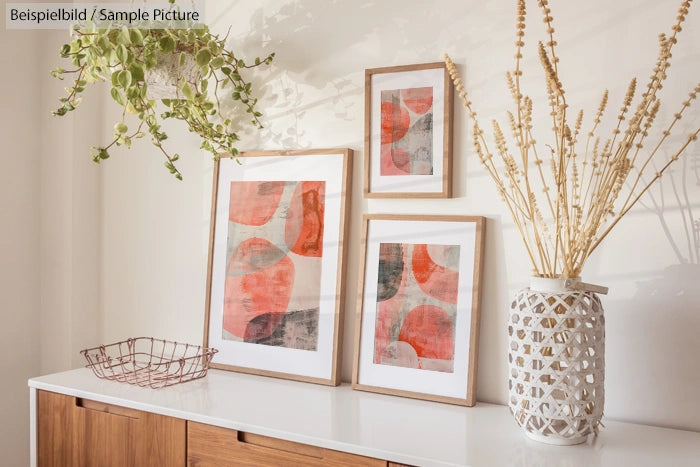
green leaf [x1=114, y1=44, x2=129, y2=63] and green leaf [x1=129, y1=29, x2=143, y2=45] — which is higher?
green leaf [x1=129, y1=29, x2=143, y2=45]

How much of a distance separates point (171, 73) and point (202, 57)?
0.10m

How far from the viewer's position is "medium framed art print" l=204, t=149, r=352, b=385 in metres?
1.94

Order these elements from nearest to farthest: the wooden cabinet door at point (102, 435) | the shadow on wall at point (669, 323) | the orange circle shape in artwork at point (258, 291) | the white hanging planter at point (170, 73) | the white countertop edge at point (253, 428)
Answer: the white countertop edge at point (253, 428) < the shadow on wall at point (669, 323) < the wooden cabinet door at point (102, 435) < the white hanging planter at point (170, 73) < the orange circle shape in artwork at point (258, 291)

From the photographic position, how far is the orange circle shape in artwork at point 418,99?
1826 millimetres

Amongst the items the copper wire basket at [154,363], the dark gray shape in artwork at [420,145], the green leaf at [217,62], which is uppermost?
the green leaf at [217,62]

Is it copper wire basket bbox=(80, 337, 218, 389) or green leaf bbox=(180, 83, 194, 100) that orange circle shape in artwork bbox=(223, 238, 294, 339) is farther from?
green leaf bbox=(180, 83, 194, 100)

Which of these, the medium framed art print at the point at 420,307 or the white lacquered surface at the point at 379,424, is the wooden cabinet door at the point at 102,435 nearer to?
Answer: the white lacquered surface at the point at 379,424

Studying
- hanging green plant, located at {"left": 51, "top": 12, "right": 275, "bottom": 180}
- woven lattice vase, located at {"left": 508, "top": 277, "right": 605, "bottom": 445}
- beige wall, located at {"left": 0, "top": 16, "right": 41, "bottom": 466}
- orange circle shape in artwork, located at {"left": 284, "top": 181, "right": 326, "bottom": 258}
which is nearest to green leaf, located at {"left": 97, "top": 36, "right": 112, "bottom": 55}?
hanging green plant, located at {"left": 51, "top": 12, "right": 275, "bottom": 180}

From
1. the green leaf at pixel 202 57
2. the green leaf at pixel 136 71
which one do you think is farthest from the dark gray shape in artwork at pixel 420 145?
the green leaf at pixel 136 71

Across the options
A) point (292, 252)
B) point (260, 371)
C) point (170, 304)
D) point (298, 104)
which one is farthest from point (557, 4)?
point (170, 304)

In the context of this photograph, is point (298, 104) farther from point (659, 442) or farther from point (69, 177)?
point (659, 442)

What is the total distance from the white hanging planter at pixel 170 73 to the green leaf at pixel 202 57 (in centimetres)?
4

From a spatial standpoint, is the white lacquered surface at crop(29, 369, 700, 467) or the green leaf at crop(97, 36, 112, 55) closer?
the white lacquered surface at crop(29, 369, 700, 467)

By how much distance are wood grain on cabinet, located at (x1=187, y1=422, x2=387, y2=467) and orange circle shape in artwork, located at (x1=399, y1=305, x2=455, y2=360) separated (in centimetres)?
45
